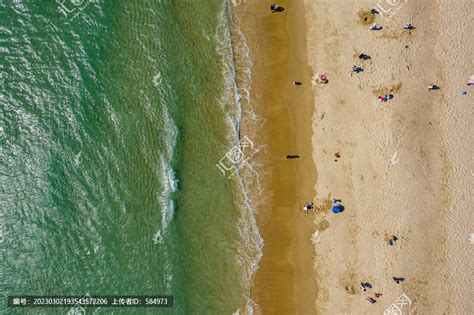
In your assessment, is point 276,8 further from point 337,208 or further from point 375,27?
point 337,208

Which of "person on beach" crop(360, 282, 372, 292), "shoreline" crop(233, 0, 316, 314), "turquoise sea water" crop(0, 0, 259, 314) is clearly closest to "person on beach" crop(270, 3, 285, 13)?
"shoreline" crop(233, 0, 316, 314)

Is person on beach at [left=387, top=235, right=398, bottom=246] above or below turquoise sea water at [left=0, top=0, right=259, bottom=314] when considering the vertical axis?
below

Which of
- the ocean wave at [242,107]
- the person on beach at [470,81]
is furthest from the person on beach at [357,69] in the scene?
the person on beach at [470,81]

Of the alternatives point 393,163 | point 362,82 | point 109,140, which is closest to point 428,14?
point 362,82

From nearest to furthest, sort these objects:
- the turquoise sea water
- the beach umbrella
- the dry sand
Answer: the dry sand
the beach umbrella
the turquoise sea water

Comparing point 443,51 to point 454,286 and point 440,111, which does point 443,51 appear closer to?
point 440,111

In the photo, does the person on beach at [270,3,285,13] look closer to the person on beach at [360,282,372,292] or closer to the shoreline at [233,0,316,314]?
the shoreline at [233,0,316,314]
